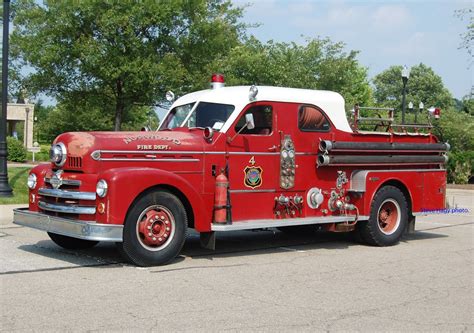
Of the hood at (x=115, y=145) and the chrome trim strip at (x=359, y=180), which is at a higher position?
the hood at (x=115, y=145)

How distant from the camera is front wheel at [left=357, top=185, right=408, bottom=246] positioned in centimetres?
989

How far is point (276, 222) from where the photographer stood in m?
8.79

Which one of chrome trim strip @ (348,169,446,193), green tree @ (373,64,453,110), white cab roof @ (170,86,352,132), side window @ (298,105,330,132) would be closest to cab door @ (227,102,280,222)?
white cab roof @ (170,86,352,132)

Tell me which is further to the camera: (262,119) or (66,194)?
(262,119)

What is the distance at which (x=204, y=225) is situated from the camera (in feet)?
26.9

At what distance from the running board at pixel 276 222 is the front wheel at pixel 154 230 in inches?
23.9

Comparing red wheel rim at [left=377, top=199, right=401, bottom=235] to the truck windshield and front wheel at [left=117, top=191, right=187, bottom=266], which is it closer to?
the truck windshield

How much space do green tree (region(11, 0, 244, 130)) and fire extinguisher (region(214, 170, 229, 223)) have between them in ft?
32.0

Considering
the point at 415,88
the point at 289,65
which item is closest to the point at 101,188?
the point at 289,65

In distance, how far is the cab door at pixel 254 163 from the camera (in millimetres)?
8570

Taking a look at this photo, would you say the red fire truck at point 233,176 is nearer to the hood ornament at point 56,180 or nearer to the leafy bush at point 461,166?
the hood ornament at point 56,180

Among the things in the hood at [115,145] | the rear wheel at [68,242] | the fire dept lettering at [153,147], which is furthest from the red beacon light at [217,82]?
the rear wheel at [68,242]

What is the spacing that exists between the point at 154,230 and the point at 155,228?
28 millimetres

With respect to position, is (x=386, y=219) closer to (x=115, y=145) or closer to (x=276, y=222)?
(x=276, y=222)
